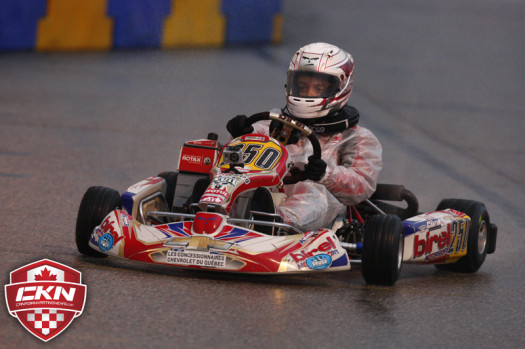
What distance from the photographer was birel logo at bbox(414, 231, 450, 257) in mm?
5852

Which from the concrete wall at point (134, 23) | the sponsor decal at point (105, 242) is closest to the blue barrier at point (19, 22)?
the concrete wall at point (134, 23)

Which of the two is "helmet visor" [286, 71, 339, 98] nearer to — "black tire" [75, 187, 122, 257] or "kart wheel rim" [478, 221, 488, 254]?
"kart wheel rim" [478, 221, 488, 254]

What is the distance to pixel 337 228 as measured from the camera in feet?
20.4

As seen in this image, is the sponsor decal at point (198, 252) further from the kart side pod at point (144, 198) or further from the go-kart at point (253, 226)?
the kart side pod at point (144, 198)

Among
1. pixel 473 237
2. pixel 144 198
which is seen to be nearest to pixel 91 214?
pixel 144 198

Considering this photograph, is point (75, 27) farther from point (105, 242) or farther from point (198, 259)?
point (198, 259)

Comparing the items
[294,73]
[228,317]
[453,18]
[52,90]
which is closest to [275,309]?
[228,317]

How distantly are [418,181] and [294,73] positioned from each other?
361cm

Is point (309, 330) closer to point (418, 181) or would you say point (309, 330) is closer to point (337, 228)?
point (337, 228)

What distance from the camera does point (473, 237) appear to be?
6.36m

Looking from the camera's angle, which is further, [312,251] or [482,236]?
[482,236]

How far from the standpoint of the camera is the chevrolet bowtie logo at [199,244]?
16.8ft

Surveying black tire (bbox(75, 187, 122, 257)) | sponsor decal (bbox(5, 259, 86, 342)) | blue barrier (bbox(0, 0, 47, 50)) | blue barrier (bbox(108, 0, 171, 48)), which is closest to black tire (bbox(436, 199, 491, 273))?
black tire (bbox(75, 187, 122, 257))

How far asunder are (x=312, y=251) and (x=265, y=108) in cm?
745
